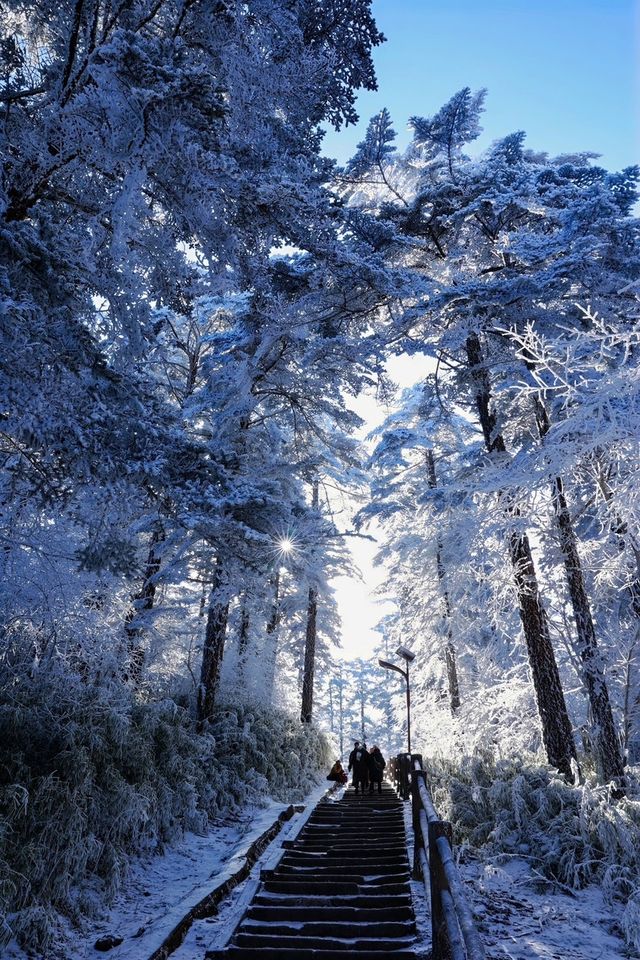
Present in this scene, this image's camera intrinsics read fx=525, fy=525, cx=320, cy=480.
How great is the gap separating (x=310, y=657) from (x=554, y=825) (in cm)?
1701

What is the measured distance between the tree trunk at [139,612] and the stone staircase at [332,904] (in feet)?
15.0

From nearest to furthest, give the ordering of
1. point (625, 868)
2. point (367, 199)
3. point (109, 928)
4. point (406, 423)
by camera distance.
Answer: point (109, 928), point (625, 868), point (367, 199), point (406, 423)

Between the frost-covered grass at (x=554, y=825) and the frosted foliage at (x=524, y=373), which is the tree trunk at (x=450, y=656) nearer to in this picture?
the frosted foliage at (x=524, y=373)

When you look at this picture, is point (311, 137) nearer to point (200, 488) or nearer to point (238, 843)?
point (200, 488)

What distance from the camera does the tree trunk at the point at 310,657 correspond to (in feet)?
74.4

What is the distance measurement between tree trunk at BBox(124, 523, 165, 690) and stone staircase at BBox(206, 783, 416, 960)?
4564 mm

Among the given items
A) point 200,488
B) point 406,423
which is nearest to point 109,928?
point 200,488

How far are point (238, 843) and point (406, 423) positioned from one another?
18.2m

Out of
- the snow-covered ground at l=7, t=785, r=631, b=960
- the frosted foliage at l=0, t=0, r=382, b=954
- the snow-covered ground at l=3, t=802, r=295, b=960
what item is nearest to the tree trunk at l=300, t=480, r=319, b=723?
the frosted foliage at l=0, t=0, r=382, b=954

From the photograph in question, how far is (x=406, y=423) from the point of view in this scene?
23578 mm

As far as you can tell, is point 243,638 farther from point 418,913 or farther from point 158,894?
point 418,913

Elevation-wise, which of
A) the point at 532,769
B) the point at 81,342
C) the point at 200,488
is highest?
the point at 81,342

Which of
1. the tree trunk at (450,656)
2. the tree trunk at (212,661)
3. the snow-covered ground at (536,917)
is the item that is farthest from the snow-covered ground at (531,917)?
the tree trunk at (450,656)

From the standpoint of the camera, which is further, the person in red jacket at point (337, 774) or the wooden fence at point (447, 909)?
the person in red jacket at point (337, 774)
